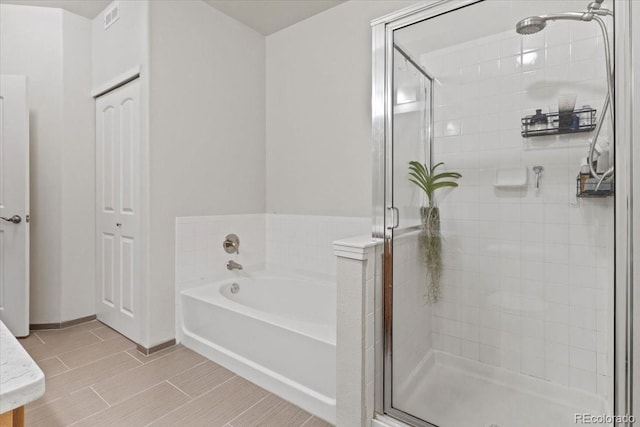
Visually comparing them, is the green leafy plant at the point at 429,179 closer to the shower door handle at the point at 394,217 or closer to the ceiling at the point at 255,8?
the shower door handle at the point at 394,217

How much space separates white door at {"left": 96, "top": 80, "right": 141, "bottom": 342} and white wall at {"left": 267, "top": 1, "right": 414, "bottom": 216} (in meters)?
1.14

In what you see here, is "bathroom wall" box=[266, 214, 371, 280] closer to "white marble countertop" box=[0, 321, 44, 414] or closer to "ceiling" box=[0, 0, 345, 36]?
"ceiling" box=[0, 0, 345, 36]

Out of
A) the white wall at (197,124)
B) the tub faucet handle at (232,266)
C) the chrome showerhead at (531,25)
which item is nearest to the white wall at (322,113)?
the white wall at (197,124)

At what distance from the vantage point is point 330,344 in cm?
168

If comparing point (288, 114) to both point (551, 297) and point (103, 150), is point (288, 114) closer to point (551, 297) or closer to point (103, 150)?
point (103, 150)

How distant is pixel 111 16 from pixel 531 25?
2917mm

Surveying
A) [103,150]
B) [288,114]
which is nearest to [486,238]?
[288,114]

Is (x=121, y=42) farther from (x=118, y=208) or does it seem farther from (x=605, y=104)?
(x=605, y=104)

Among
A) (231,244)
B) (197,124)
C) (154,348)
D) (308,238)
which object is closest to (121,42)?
(197,124)

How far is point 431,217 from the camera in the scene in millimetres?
1759

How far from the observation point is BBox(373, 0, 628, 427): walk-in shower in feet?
5.02

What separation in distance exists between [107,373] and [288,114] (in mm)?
2322

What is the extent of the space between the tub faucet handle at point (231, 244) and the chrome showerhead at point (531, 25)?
2324 millimetres

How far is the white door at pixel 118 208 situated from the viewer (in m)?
2.50
